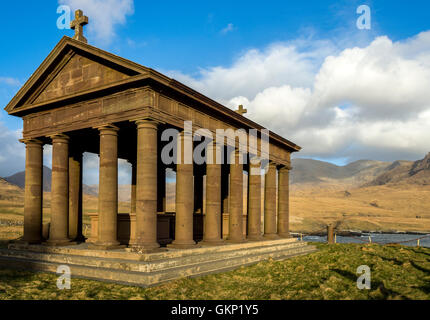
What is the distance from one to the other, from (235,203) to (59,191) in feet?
29.3

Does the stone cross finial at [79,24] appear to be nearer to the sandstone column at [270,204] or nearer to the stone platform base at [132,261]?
the stone platform base at [132,261]

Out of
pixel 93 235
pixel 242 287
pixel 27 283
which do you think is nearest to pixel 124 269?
pixel 27 283

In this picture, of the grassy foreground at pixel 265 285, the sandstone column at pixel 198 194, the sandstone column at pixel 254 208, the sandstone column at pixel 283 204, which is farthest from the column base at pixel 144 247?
the sandstone column at pixel 283 204

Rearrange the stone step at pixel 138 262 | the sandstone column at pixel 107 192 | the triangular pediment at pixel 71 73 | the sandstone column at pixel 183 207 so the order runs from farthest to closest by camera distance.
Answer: the sandstone column at pixel 183 207 → the sandstone column at pixel 107 192 → the triangular pediment at pixel 71 73 → the stone step at pixel 138 262

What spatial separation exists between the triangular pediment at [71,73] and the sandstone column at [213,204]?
238 inches

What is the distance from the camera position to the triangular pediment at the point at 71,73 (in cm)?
1560

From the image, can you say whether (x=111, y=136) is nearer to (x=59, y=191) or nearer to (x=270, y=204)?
(x=59, y=191)

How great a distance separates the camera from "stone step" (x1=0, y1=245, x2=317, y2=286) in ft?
40.8

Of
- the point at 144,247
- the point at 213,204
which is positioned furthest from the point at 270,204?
the point at 144,247

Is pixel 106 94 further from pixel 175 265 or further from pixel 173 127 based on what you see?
pixel 175 265

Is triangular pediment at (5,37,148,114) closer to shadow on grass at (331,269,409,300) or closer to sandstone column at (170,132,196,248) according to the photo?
sandstone column at (170,132,196,248)

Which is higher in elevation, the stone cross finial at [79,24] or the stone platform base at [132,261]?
the stone cross finial at [79,24]

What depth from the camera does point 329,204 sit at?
128250 mm

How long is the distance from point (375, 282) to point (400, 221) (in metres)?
102
